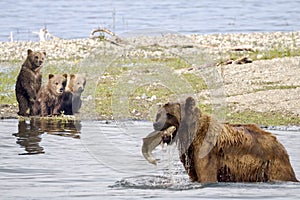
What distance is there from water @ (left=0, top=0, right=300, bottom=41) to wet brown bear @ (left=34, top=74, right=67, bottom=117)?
35.7 feet

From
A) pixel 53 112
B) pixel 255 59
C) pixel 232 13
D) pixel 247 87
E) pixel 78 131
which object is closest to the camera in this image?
pixel 78 131

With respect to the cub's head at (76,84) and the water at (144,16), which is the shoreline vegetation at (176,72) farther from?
the water at (144,16)

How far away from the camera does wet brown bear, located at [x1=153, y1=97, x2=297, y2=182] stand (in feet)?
28.5

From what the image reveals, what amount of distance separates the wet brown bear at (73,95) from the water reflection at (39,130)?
56cm

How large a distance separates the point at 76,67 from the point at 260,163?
1138 centimetres

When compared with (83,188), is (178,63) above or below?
above

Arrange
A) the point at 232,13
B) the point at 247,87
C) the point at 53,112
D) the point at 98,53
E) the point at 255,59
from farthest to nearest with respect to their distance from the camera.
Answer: the point at 232,13 < the point at 98,53 < the point at 255,59 < the point at 247,87 < the point at 53,112

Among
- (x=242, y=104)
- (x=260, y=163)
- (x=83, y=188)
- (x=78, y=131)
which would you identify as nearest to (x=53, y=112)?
(x=78, y=131)

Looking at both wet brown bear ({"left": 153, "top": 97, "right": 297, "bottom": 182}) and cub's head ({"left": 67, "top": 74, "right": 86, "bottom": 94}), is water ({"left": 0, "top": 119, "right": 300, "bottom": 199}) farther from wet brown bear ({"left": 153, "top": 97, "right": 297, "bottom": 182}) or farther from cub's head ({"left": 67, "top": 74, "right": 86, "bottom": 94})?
cub's head ({"left": 67, "top": 74, "right": 86, "bottom": 94})

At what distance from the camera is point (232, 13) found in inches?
1499

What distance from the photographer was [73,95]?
1577 centimetres

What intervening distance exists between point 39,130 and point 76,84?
2393 mm

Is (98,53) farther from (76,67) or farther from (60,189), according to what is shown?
(60,189)

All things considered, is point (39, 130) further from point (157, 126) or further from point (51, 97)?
point (157, 126)
